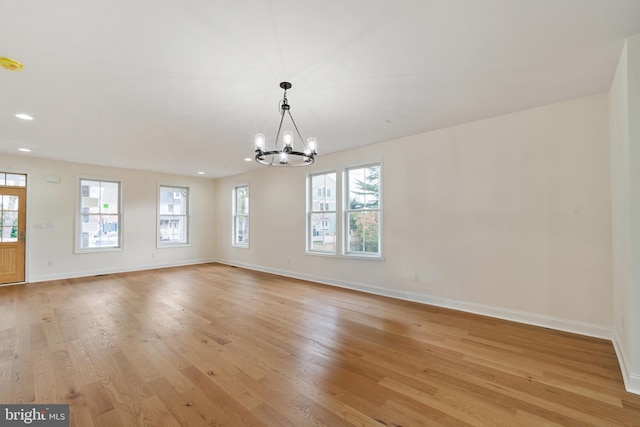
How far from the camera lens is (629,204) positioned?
7.30ft

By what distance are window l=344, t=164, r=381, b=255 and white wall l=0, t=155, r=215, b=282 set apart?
17.6 feet

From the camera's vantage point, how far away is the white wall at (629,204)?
2.16m

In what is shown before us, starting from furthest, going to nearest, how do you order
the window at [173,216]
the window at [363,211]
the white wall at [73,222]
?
the window at [173,216], the white wall at [73,222], the window at [363,211]

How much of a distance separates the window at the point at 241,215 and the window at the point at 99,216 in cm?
289

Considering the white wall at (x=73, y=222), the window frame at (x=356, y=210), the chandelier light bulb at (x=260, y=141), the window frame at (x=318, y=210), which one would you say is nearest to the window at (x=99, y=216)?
the white wall at (x=73, y=222)

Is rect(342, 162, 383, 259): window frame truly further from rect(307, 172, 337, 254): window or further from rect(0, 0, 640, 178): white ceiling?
rect(0, 0, 640, 178): white ceiling

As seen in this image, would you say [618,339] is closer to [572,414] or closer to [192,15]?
[572,414]

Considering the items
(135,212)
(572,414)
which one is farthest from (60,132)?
(572,414)

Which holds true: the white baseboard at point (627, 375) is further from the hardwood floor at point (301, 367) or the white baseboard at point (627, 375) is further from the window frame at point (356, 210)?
the window frame at point (356, 210)

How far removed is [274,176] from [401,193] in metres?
3.49

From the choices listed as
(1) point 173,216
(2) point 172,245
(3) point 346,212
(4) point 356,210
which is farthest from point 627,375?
(1) point 173,216

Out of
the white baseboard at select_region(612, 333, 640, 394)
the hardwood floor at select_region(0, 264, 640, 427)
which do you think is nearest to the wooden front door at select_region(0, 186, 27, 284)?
the hardwood floor at select_region(0, 264, 640, 427)

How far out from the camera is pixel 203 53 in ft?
7.80

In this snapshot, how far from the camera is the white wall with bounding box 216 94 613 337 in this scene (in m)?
3.22
